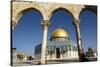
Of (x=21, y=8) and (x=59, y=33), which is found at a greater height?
(x=21, y=8)

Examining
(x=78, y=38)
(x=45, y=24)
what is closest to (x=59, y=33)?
(x=45, y=24)

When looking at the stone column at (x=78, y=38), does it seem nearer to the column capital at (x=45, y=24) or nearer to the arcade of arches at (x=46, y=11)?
the arcade of arches at (x=46, y=11)

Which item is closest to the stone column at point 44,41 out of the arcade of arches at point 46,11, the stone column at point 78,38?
the arcade of arches at point 46,11

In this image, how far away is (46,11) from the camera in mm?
4148

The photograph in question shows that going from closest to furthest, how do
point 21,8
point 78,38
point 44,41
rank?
point 21,8 < point 44,41 < point 78,38

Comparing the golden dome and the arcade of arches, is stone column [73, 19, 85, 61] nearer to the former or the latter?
the arcade of arches

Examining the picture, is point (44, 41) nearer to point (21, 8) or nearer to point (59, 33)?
point (59, 33)

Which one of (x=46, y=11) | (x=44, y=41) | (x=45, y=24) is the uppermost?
(x=46, y=11)

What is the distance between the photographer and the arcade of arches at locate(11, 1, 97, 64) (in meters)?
3.94

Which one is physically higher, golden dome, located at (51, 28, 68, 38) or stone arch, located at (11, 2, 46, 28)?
stone arch, located at (11, 2, 46, 28)

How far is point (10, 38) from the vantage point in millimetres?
3883

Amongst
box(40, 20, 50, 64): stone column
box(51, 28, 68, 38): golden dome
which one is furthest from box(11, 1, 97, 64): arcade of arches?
box(51, 28, 68, 38): golden dome

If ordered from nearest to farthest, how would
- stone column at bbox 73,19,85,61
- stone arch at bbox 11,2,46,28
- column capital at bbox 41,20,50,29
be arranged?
1. stone arch at bbox 11,2,46,28
2. column capital at bbox 41,20,50,29
3. stone column at bbox 73,19,85,61
